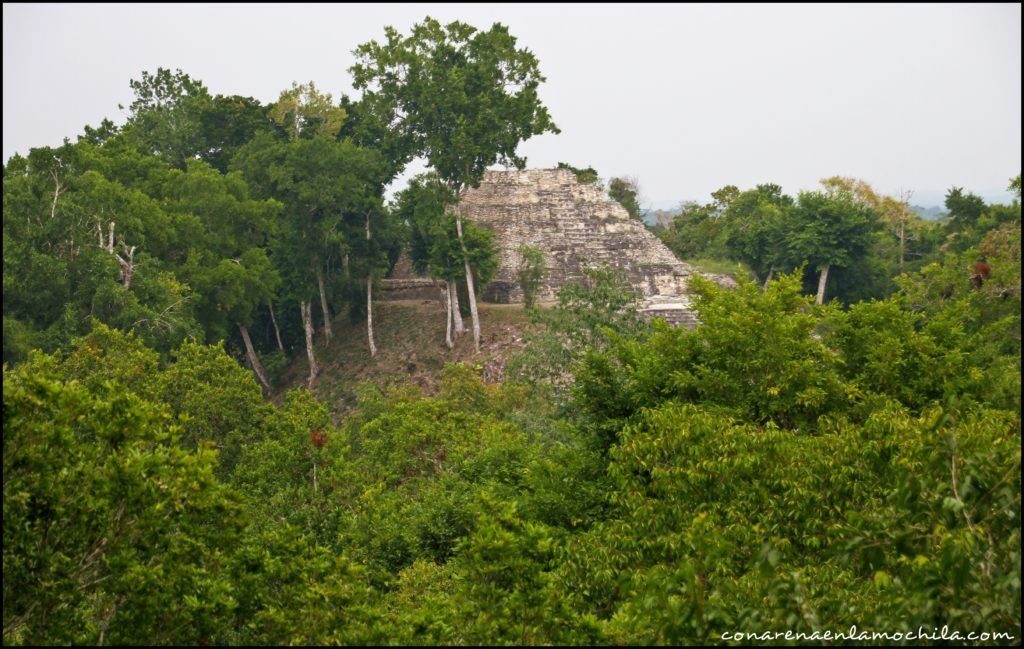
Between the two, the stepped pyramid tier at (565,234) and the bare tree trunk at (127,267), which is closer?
the bare tree trunk at (127,267)

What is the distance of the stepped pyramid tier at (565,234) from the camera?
92.6 feet

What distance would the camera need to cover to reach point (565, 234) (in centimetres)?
3022

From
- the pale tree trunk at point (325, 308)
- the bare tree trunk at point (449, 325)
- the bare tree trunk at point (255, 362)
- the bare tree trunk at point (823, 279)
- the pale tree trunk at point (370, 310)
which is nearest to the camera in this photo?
the bare tree trunk at point (255, 362)

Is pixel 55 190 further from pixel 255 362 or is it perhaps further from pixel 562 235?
pixel 562 235

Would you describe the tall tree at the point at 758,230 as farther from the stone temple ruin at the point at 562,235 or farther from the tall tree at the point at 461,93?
the tall tree at the point at 461,93

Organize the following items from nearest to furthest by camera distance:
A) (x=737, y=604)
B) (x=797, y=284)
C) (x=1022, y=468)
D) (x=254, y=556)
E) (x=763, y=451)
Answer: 1. (x=1022, y=468)
2. (x=737, y=604)
3. (x=254, y=556)
4. (x=763, y=451)
5. (x=797, y=284)

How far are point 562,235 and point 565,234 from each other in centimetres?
14

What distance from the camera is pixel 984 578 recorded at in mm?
4082

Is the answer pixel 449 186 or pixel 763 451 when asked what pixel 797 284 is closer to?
pixel 763 451

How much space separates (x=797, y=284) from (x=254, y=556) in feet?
28.0

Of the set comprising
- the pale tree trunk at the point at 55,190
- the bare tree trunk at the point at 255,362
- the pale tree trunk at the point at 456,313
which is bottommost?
the bare tree trunk at the point at 255,362

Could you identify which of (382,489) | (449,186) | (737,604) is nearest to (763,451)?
(737,604)

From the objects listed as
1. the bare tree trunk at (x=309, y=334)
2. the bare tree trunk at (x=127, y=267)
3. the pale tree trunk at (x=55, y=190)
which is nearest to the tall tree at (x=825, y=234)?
the bare tree trunk at (x=309, y=334)

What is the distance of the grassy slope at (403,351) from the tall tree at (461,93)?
115cm
